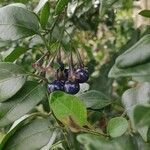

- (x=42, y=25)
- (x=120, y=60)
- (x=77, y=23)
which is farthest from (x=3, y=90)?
(x=77, y=23)

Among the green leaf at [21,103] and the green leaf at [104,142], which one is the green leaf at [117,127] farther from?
the green leaf at [21,103]

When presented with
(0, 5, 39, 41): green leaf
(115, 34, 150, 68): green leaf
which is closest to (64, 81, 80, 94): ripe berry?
(0, 5, 39, 41): green leaf

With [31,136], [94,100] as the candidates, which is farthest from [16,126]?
[94,100]

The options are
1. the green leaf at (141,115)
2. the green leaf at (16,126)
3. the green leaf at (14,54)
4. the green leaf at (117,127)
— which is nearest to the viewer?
the green leaf at (141,115)

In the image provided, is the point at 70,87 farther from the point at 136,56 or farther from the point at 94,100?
the point at 136,56

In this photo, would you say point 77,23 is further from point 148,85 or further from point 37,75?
Result: point 148,85

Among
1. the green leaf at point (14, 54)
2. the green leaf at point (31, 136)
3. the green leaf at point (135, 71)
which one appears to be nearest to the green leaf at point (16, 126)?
the green leaf at point (31, 136)
